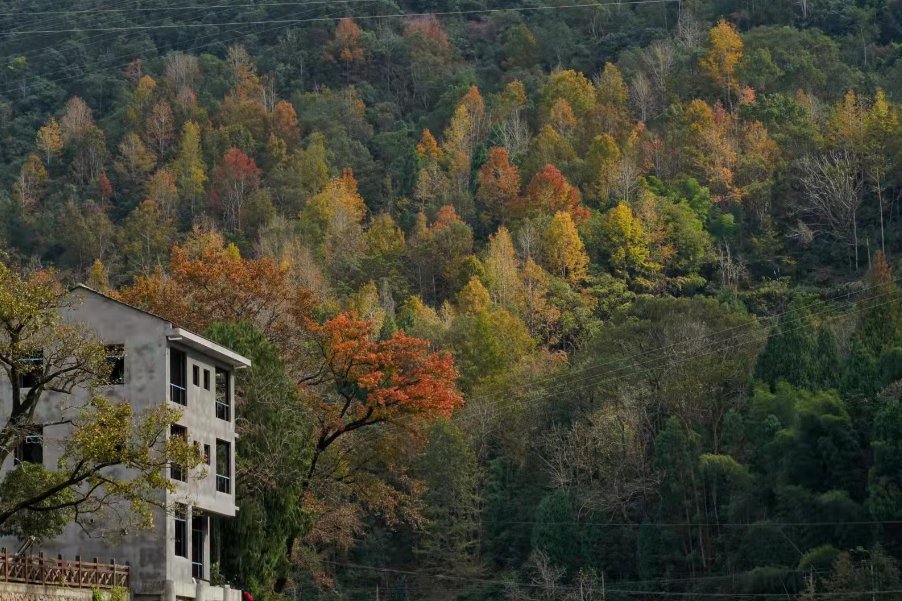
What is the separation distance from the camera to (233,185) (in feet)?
545

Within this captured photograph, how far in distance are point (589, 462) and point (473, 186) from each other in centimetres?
6105

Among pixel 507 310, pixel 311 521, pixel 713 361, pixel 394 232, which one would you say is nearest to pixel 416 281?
pixel 394 232

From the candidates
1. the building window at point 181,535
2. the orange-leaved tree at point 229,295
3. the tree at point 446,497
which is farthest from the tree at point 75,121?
the building window at point 181,535

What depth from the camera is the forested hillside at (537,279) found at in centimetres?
7175

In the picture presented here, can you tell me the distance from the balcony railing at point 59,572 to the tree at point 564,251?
3015 inches

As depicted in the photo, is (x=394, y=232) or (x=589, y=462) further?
(x=394, y=232)

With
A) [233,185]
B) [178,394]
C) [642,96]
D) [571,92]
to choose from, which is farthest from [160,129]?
[178,394]

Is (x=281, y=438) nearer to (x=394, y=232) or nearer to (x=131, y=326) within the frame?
(x=131, y=326)

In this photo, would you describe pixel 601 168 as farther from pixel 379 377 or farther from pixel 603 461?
pixel 379 377

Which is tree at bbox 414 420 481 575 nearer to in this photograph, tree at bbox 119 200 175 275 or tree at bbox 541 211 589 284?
tree at bbox 541 211 589 284

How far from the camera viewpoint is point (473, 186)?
154 metres

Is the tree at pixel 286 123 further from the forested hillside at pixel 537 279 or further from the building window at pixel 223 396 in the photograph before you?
the building window at pixel 223 396

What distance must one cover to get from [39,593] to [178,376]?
13725 mm

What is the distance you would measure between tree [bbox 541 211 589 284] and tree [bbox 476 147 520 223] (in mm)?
14787
